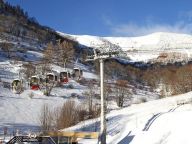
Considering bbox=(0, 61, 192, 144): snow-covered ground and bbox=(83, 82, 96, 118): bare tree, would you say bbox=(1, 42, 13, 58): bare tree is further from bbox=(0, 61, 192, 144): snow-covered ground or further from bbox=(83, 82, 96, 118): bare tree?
bbox=(83, 82, 96, 118): bare tree

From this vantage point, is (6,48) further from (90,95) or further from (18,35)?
(90,95)

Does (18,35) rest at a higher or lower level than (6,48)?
higher

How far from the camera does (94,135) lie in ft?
137

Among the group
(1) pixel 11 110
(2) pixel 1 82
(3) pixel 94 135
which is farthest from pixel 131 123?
(2) pixel 1 82

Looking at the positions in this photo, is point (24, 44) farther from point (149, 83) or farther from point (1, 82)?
point (1, 82)

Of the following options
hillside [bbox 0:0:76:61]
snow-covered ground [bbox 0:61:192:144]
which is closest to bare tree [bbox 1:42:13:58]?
hillside [bbox 0:0:76:61]

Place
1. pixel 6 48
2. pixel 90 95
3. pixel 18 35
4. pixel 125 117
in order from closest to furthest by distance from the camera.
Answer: pixel 125 117 → pixel 90 95 → pixel 6 48 → pixel 18 35

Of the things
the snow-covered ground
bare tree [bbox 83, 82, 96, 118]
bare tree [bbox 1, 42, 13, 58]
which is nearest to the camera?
the snow-covered ground

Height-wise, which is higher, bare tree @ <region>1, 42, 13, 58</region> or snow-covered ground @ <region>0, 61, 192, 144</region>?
bare tree @ <region>1, 42, 13, 58</region>

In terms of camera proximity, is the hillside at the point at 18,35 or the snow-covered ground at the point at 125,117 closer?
the snow-covered ground at the point at 125,117

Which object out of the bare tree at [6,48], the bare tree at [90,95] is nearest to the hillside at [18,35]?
the bare tree at [6,48]

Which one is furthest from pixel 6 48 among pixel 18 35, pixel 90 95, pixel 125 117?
pixel 125 117

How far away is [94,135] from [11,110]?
32.1 metres

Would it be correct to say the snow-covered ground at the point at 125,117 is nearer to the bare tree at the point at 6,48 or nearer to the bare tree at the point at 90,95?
the bare tree at the point at 90,95
